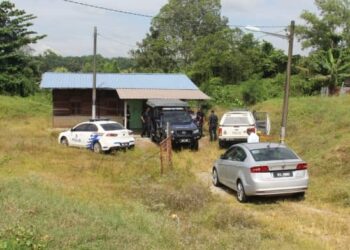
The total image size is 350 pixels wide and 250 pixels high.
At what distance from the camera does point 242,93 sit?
44281mm

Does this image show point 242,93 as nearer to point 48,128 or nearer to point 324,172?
point 48,128

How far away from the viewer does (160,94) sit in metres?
32.9

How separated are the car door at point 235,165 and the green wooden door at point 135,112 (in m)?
20.5

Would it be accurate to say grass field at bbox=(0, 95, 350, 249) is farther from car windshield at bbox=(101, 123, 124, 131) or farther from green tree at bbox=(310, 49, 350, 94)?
green tree at bbox=(310, 49, 350, 94)

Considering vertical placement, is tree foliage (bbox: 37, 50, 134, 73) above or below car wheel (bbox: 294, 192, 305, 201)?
above

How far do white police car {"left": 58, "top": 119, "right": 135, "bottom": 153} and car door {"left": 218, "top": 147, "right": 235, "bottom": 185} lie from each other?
8.16 meters

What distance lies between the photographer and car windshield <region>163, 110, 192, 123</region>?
24453mm

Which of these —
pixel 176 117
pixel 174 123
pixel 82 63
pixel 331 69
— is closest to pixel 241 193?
pixel 174 123

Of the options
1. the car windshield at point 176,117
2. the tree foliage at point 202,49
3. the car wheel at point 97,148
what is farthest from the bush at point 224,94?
the car wheel at point 97,148

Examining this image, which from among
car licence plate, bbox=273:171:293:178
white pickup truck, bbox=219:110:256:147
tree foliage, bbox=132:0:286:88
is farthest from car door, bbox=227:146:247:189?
tree foliage, bbox=132:0:286:88

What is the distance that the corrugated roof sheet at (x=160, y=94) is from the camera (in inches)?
1261

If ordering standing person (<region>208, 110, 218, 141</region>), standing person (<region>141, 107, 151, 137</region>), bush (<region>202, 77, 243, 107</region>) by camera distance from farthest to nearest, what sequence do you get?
bush (<region>202, 77, 243, 107</region>) < standing person (<region>141, 107, 151, 137</region>) < standing person (<region>208, 110, 218, 141</region>)

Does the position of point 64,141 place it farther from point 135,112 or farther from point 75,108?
point 75,108

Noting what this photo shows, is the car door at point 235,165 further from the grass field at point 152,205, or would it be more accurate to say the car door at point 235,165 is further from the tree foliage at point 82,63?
the tree foliage at point 82,63
